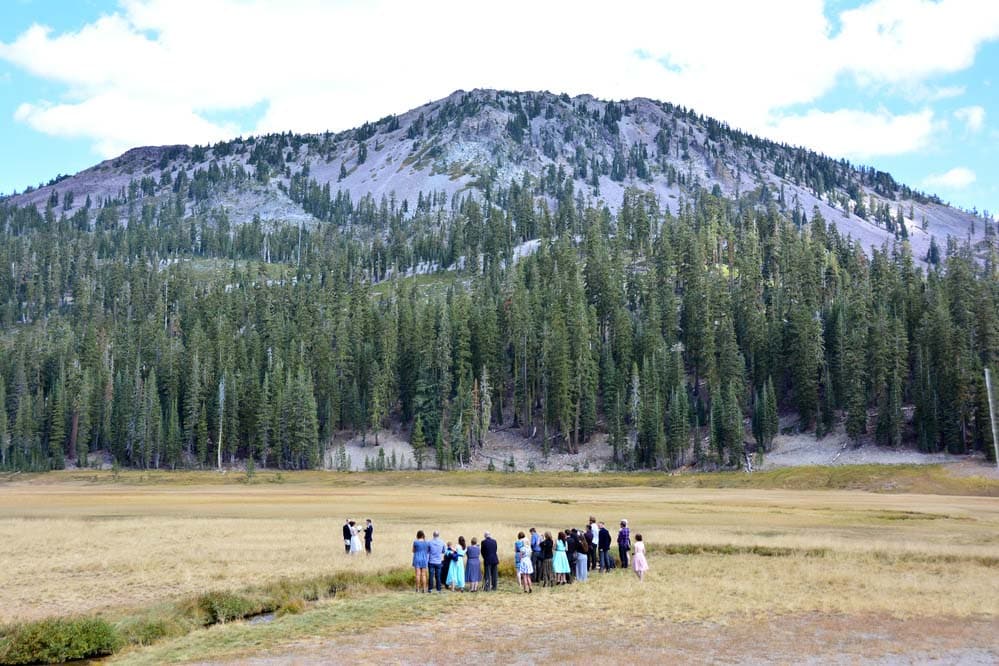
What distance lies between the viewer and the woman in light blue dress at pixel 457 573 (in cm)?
2738

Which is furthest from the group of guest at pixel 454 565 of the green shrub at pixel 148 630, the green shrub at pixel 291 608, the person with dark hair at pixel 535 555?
the green shrub at pixel 148 630

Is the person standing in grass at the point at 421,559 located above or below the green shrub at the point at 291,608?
above

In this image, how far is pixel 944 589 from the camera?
25.1 metres

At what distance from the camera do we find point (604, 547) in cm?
3073

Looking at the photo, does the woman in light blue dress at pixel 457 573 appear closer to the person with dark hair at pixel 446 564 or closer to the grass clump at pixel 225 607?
the person with dark hair at pixel 446 564

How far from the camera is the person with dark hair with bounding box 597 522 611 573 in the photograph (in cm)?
3038

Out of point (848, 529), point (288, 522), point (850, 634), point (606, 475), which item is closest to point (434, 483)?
point (606, 475)

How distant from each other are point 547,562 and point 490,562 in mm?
2744

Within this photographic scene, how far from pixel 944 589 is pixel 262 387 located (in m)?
115

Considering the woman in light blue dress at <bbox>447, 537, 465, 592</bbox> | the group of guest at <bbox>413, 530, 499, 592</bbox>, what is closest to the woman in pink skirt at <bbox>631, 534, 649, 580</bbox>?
the group of guest at <bbox>413, 530, 499, 592</bbox>

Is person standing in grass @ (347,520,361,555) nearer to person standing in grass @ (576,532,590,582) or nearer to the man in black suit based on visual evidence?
the man in black suit

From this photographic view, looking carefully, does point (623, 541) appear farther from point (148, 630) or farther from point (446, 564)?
point (148, 630)

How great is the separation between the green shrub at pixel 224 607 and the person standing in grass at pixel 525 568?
885 cm

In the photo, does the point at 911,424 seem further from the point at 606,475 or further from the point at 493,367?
the point at 493,367
